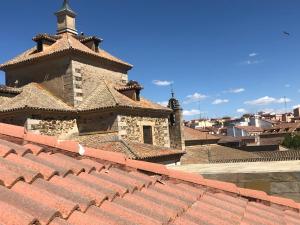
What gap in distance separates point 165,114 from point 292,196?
53.4 ft

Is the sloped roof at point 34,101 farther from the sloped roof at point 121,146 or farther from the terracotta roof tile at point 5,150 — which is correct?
the terracotta roof tile at point 5,150

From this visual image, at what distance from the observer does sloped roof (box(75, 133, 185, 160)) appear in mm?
14781

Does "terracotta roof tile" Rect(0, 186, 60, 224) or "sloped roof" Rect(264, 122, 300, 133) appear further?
"sloped roof" Rect(264, 122, 300, 133)

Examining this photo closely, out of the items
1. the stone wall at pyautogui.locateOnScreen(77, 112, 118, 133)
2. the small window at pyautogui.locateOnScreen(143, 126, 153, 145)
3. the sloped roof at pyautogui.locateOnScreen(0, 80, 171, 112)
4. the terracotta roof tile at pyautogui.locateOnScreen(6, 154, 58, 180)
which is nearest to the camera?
the terracotta roof tile at pyautogui.locateOnScreen(6, 154, 58, 180)

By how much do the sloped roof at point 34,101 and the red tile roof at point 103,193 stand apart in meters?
12.2

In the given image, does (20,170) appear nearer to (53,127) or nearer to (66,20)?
(53,127)

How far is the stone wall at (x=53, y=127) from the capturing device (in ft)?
48.9

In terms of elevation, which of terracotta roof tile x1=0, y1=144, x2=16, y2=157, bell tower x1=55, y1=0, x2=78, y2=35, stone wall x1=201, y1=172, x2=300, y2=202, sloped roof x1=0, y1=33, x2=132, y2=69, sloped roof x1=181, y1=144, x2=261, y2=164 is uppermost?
bell tower x1=55, y1=0, x2=78, y2=35

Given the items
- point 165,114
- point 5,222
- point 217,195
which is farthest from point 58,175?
point 165,114

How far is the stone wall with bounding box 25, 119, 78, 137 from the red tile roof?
1232 cm

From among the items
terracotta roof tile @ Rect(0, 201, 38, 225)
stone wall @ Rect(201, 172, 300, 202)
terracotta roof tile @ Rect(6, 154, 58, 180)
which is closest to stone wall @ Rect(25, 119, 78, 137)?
stone wall @ Rect(201, 172, 300, 202)

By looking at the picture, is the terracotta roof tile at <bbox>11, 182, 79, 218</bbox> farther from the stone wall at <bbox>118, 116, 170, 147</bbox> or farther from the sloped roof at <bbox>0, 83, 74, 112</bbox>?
the stone wall at <bbox>118, 116, 170, 147</bbox>

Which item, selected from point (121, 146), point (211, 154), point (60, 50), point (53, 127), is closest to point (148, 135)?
point (121, 146)

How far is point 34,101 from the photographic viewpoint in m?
15.6
